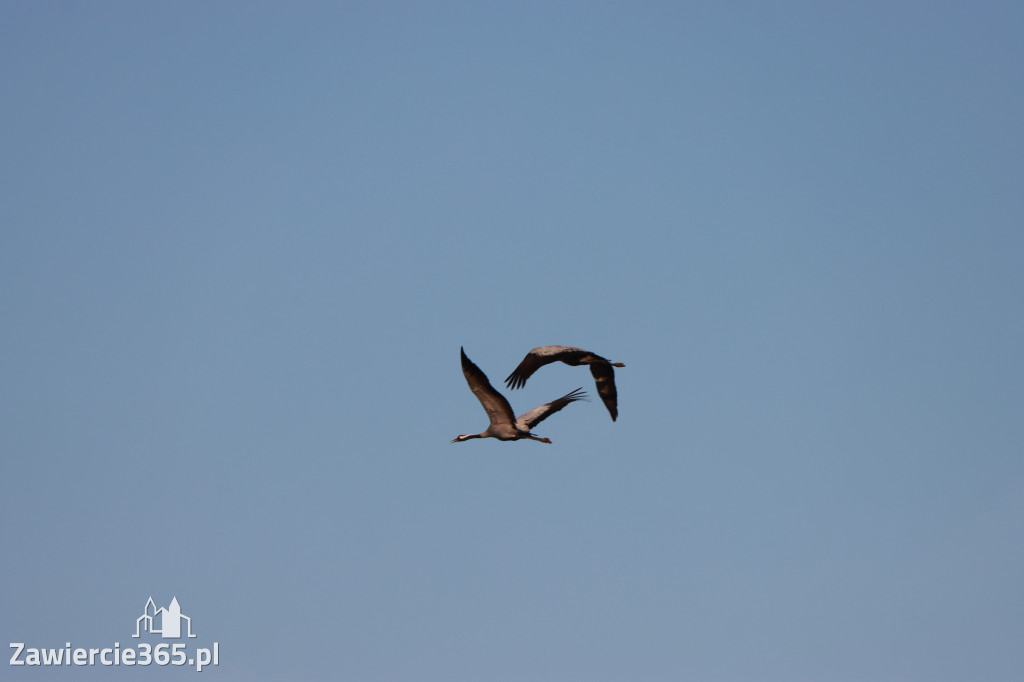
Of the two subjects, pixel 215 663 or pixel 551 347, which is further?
pixel 215 663

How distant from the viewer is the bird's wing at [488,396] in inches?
2222

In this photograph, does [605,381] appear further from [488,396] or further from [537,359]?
[488,396]

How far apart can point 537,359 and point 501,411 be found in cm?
661

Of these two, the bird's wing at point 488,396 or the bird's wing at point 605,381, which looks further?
the bird's wing at point 605,381

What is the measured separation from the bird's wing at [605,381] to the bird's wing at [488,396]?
29.2 feet

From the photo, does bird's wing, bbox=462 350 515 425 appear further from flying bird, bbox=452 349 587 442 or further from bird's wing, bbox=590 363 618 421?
bird's wing, bbox=590 363 618 421

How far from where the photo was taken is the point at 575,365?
65.9 meters

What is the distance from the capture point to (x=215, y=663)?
278 ft

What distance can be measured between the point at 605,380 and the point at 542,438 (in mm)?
8811

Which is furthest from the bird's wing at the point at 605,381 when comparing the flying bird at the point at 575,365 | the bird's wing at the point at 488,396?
the bird's wing at the point at 488,396

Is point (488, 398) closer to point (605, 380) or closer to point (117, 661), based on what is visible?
point (605, 380)

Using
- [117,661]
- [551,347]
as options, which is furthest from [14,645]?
[551,347]

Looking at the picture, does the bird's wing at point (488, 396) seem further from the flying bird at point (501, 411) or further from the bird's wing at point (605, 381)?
the bird's wing at point (605, 381)

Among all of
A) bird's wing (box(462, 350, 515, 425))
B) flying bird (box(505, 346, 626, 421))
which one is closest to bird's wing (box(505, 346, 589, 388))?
flying bird (box(505, 346, 626, 421))
